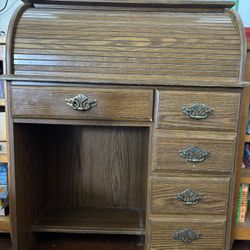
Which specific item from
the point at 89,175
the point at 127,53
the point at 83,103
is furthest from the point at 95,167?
the point at 127,53

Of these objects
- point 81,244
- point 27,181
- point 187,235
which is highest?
point 27,181

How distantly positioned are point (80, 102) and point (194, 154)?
46 cm

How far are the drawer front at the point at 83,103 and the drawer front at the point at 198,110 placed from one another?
0.06 metres

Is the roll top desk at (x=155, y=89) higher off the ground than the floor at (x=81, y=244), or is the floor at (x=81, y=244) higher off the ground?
the roll top desk at (x=155, y=89)

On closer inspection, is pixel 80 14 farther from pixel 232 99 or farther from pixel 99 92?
pixel 232 99

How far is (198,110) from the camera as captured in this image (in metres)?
1.12

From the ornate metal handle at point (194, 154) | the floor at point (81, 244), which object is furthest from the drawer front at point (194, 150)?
the floor at point (81, 244)

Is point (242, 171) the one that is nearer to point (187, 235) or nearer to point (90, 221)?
point (187, 235)

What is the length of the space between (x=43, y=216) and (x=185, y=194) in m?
0.72

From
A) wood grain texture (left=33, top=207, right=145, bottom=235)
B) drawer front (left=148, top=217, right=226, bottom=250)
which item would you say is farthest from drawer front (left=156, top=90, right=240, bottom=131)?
wood grain texture (left=33, top=207, right=145, bottom=235)

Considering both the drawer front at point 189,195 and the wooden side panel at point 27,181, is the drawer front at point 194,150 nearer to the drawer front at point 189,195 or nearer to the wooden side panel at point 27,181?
the drawer front at point 189,195

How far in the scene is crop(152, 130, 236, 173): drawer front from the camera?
3.75 ft

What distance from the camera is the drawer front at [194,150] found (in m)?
1.14

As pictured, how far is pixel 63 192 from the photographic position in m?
1.63
